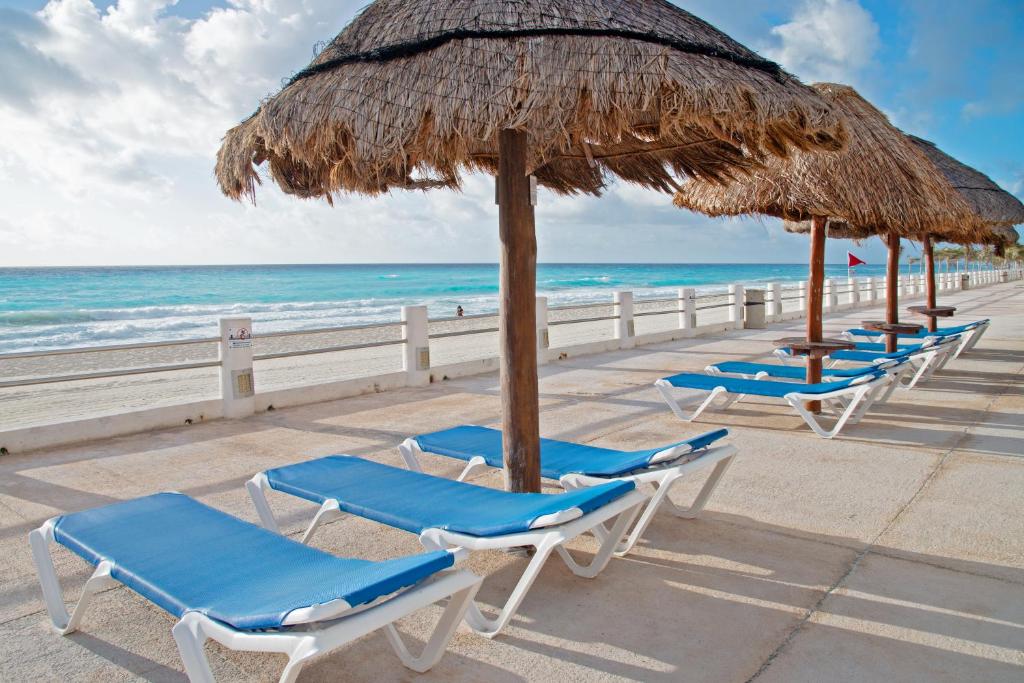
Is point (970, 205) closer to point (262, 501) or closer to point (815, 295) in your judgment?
point (815, 295)

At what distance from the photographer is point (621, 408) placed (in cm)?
700

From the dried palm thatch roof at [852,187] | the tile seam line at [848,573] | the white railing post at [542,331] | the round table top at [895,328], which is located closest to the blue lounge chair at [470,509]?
the tile seam line at [848,573]

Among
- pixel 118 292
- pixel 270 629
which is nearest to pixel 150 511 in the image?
pixel 270 629

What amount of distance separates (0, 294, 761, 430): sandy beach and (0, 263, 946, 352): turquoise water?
5.02 metres

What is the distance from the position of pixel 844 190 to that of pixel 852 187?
0.12 metres

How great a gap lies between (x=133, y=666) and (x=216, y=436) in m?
3.86

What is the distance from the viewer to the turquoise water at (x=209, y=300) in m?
26.9

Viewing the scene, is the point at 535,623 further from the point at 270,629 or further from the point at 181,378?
the point at 181,378

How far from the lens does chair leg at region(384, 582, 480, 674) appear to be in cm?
228

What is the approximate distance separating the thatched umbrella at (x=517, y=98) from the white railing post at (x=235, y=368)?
11.3ft

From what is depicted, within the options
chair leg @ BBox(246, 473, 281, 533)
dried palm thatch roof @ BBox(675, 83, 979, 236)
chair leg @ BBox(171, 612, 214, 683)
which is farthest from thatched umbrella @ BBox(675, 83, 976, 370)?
chair leg @ BBox(171, 612, 214, 683)

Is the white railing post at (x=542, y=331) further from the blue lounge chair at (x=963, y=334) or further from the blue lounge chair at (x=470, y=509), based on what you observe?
the blue lounge chair at (x=470, y=509)

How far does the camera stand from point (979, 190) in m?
12.0

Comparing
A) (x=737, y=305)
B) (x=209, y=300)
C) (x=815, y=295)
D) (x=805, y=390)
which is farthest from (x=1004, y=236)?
(x=209, y=300)
